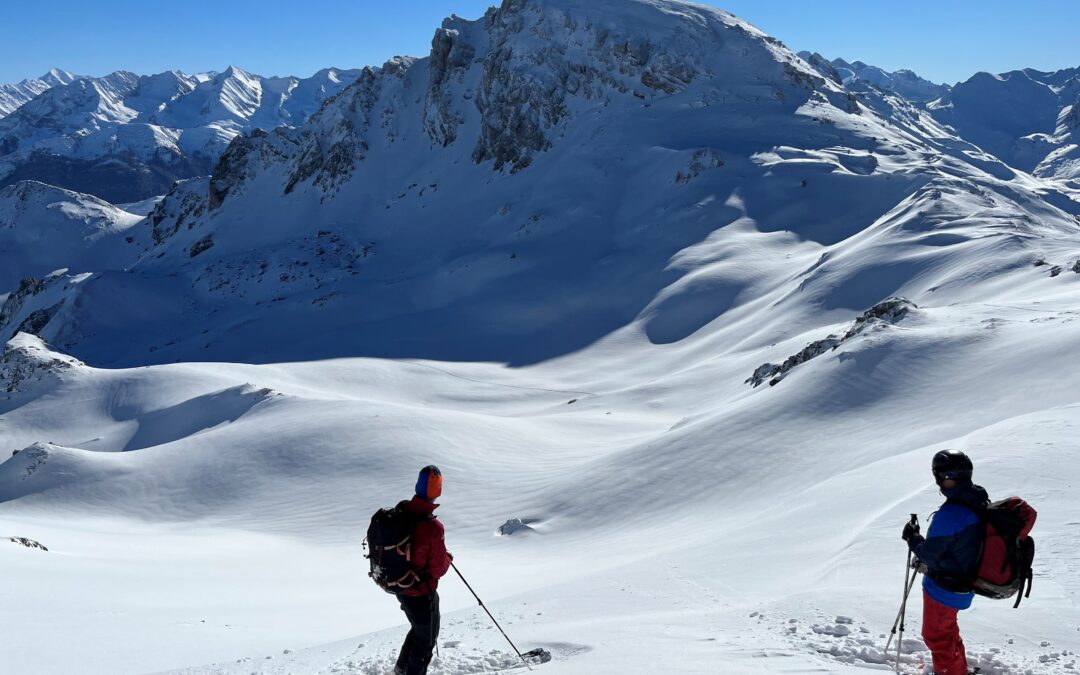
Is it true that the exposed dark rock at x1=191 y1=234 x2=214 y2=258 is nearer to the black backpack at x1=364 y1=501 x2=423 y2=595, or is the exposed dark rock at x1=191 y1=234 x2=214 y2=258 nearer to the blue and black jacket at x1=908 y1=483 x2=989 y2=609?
the black backpack at x1=364 y1=501 x2=423 y2=595

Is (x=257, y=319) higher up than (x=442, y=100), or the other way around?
(x=442, y=100)

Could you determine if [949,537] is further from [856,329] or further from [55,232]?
[55,232]

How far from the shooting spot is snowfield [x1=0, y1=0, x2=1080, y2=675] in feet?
30.8

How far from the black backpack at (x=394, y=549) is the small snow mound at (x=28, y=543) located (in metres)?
12.0

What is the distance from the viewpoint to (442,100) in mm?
86625

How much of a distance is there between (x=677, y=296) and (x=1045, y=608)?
44032 millimetres

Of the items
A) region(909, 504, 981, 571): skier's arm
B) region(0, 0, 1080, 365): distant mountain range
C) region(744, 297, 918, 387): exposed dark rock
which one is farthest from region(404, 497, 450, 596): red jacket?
region(0, 0, 1080, 365): distant mountain range

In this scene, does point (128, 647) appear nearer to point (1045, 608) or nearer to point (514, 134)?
point (1045, 608)

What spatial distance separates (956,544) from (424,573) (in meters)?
3.97

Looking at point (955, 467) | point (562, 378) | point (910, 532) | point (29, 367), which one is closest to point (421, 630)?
point (910, 532)

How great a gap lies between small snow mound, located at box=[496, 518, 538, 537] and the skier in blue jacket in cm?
1329

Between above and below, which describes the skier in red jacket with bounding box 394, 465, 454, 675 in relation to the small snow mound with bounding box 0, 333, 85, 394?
below

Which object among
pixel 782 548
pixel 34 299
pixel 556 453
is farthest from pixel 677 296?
pixel 34 299

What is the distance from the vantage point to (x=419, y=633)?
283 inches
